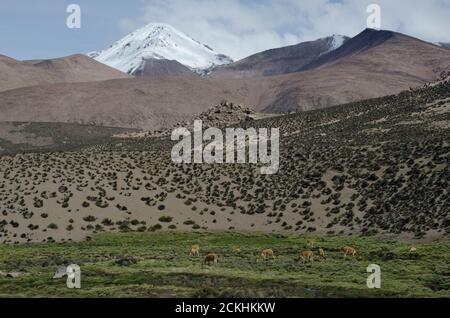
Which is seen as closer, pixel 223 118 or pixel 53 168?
pixel 53 168

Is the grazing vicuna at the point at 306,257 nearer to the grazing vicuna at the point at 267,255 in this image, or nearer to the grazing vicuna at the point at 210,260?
the grazing vicuna at the point at 267,255

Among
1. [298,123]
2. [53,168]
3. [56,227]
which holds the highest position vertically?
[298,123]

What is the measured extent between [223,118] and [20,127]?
5810cm

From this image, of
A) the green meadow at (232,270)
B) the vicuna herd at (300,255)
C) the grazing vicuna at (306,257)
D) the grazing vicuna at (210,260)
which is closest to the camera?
the green meadow at (232,270)

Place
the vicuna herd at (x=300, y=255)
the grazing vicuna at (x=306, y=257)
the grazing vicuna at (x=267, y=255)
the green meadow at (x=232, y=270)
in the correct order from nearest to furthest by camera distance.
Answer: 1. the green meadow at (x=232, y=270)
2. the vicuna herd at (x=300, y=255)
3. the grazing vicuna at (x=306, y=257)
4. the grazing vicuna at (x=267, y=255)

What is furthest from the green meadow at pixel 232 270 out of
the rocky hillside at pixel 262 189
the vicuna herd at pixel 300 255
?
the rocky hillside at pixel 262 189

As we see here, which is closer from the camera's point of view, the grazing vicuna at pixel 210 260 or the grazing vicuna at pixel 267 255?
the grazing vicuna at pixel 210 260

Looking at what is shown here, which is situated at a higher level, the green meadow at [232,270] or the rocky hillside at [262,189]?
the rocky hillside at [262,189]

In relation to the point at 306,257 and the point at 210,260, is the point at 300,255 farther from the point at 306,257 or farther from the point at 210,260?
the point at 210,260

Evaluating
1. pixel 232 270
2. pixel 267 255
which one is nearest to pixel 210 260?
pixel 232 270

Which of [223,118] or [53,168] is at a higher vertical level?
[223,118]

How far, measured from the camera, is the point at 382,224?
158ft
